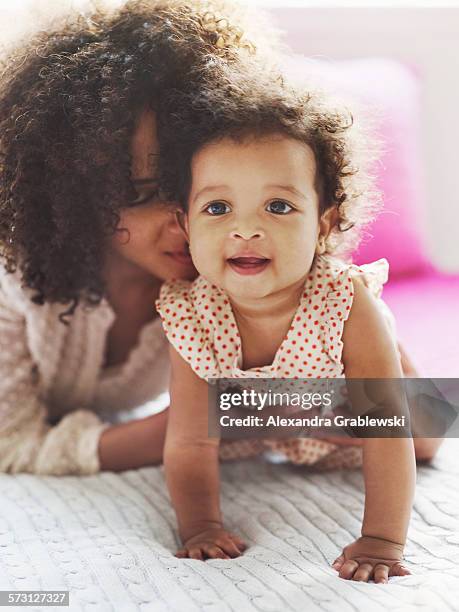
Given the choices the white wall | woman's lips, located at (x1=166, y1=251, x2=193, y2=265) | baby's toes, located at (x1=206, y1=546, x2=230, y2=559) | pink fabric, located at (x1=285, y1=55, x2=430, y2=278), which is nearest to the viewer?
baby's toes, located at (x1=206, y1=546, x2=230, y2=559)

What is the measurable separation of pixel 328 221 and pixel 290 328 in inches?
4.6

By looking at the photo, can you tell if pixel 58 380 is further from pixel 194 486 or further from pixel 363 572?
pixel 363 572

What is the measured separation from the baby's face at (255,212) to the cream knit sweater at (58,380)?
1.06 feet

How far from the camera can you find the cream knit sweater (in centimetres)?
104

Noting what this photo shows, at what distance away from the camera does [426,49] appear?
146cm

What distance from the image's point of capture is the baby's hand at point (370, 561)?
2.48ft

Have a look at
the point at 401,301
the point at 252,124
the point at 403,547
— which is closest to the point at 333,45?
the point at 401,301

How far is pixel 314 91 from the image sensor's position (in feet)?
2.64

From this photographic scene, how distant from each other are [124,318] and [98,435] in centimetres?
Answer: 17

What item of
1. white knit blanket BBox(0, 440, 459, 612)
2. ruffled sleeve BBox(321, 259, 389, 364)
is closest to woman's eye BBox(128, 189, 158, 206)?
ruffled sleeve BBox(321, 259, 389, 364)

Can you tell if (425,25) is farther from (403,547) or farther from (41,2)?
(403,547)

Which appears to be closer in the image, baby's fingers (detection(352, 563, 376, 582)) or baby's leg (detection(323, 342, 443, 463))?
baby's fingers (detection(352, 563, 376, 582))

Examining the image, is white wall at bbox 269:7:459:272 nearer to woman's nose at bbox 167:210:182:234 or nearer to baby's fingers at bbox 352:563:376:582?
woman's nose at bbox 167:210:182:234

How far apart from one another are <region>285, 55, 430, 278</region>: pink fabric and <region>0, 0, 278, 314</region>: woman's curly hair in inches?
15.5
